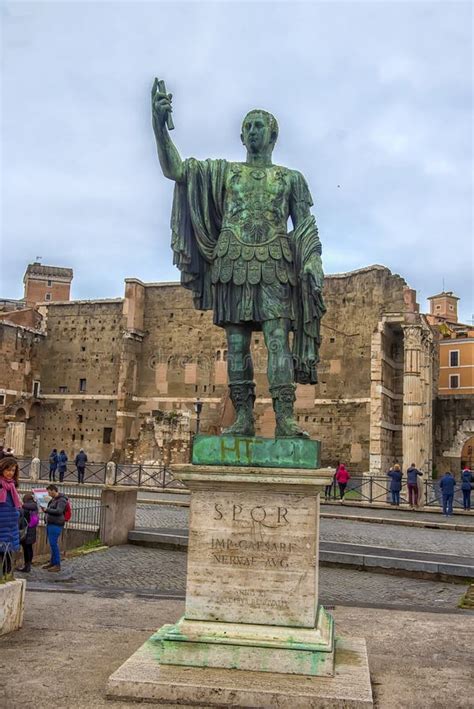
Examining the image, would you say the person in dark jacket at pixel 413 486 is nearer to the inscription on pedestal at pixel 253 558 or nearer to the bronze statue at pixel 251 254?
the bronze statue at pixel 251 254

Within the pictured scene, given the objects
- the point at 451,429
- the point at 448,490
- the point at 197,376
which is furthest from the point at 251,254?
the point at 451,429

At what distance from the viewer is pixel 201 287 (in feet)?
16.7

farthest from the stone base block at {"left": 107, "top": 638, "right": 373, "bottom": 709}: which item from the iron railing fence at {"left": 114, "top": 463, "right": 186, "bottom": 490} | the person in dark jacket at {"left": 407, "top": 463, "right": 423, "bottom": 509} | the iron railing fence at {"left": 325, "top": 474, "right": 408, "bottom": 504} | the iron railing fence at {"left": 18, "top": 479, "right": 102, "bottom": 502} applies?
the iron railing fence at {"left": 114, "top": 463, "right": 186, "bottom": 490}

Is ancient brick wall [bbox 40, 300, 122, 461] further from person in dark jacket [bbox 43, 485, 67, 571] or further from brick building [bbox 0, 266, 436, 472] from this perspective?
person in dark jacket [bbox 43, 485, 67, 571]

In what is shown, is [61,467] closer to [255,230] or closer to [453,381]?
[255,230]

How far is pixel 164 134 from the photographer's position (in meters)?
4.77

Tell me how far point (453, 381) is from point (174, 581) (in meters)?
43.2

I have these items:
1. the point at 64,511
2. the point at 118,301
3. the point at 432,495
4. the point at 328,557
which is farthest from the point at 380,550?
the point at 118,301

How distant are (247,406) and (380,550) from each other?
6.72m

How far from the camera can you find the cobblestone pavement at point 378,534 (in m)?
12.2

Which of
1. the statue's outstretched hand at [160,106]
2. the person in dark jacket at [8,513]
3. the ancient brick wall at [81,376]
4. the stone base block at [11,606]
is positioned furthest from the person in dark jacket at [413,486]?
the ancient brick wall at [81,376]

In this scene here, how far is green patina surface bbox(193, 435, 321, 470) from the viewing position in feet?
14.1

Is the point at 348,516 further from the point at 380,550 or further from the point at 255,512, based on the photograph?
the point at 255,512

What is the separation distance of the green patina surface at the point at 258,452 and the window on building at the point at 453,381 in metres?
46.8
